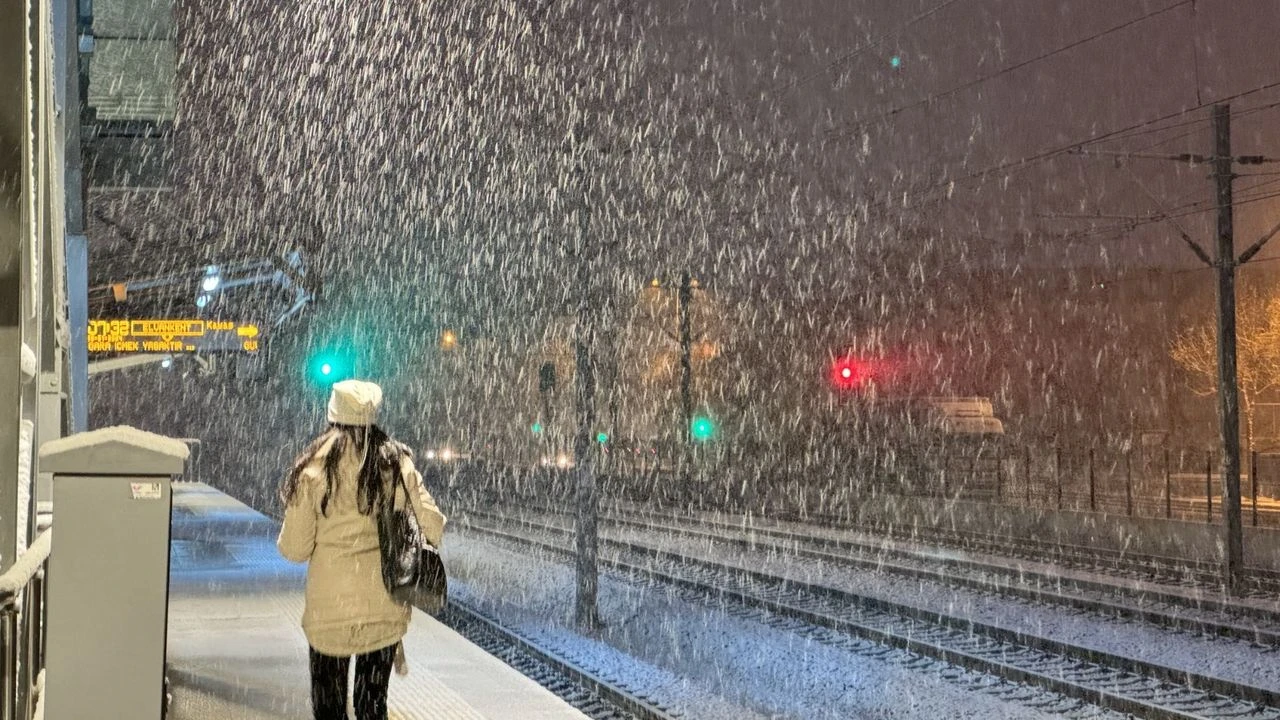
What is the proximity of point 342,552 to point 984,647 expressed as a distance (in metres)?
8.10

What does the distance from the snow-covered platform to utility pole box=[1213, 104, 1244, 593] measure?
9.29 meters

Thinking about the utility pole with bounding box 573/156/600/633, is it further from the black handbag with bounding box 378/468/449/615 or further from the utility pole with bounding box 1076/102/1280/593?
the black handbag with bounding box 378/468/449/615

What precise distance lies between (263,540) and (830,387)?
1006 inches

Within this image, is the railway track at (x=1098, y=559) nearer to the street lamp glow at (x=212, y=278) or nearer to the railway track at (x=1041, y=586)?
the railway track at (x=1041, y=586)

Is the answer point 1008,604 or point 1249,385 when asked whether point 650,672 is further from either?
point 1249,385

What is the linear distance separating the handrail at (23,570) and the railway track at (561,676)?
434cm

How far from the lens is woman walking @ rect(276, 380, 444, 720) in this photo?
457cm

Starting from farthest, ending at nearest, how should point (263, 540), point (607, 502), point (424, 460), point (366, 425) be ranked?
point (424, 460) → point (607, 502) → point (263, 540) → point (366, 425)

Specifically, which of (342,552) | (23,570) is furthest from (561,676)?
(342,552)

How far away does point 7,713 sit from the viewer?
4.71 m

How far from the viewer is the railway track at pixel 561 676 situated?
9312 mm

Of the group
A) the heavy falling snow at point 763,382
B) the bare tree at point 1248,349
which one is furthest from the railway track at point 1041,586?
the bare tree at point 1248,349

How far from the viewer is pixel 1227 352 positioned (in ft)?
50.2

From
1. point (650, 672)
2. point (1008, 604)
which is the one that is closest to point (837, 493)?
point (1008, 604)
